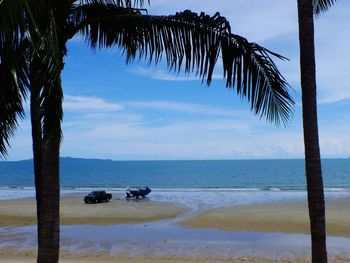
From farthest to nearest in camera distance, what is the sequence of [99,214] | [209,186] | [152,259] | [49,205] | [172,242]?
[209,186]
[99,214]
[172,242]
[152,259]
[49,205]

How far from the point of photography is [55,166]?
6.19 metres

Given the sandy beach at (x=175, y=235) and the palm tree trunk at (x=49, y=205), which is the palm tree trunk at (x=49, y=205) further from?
the sandy beach at (x=175, y=235)

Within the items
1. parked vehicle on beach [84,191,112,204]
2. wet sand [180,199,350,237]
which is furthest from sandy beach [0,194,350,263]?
parked vehicle on beach [84,191,112,204]

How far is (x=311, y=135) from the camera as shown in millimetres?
5531

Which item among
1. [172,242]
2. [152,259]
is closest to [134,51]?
[152,259]

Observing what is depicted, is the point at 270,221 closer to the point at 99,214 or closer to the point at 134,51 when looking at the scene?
the point at 99,214

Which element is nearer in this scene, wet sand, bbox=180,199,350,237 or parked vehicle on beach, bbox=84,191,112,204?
wet sand, bbox=180,199,350,237

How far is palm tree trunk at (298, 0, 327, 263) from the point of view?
5453 millimetres

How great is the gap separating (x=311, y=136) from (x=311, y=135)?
0.01m

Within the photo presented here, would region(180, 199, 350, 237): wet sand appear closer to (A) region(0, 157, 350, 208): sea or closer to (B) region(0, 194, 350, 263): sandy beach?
(B) region(0, 194, 350, 263): sandy beach

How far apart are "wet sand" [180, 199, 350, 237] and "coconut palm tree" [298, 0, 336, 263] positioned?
1753 centimetres

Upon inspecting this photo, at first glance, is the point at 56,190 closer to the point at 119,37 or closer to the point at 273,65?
the point at 119,37

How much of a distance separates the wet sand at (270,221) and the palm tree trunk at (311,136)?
57.5ft

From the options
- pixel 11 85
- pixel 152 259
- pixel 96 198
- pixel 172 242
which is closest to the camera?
pixel 11 85
